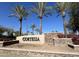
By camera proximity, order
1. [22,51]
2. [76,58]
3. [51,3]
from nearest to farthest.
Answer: [76,58] < [22,51] < [51,3]

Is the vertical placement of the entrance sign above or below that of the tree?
below

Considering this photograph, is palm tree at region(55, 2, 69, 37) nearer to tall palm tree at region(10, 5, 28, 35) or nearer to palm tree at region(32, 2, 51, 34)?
palm tree at region(32, 2, 51, 34)

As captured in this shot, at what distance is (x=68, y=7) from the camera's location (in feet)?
50.8

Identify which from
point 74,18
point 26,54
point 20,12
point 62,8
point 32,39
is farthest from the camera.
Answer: point 74,18

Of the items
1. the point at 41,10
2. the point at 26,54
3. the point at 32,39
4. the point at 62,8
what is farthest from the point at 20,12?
the point at 26,54

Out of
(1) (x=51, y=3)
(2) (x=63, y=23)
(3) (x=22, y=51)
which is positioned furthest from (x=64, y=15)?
(3) (x=22, y=51)

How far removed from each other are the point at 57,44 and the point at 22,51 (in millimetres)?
4176

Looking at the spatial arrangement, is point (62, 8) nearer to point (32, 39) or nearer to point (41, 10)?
point (41, 10)

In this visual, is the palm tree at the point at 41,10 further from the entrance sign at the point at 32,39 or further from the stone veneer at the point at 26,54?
the stone veneer at the point at 26,54

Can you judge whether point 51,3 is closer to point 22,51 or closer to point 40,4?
point 40,4

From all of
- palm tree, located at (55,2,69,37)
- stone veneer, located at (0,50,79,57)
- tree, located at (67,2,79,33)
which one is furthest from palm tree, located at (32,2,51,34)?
stone veneer, located at (0,50,79,57)

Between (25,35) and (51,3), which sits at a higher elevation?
(51,3)

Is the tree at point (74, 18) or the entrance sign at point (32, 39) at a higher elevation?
the tree at point (74, 18)

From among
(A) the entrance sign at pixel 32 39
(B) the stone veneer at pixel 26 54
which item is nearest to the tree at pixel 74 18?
(A) the entrance sign at pixel 32 39
